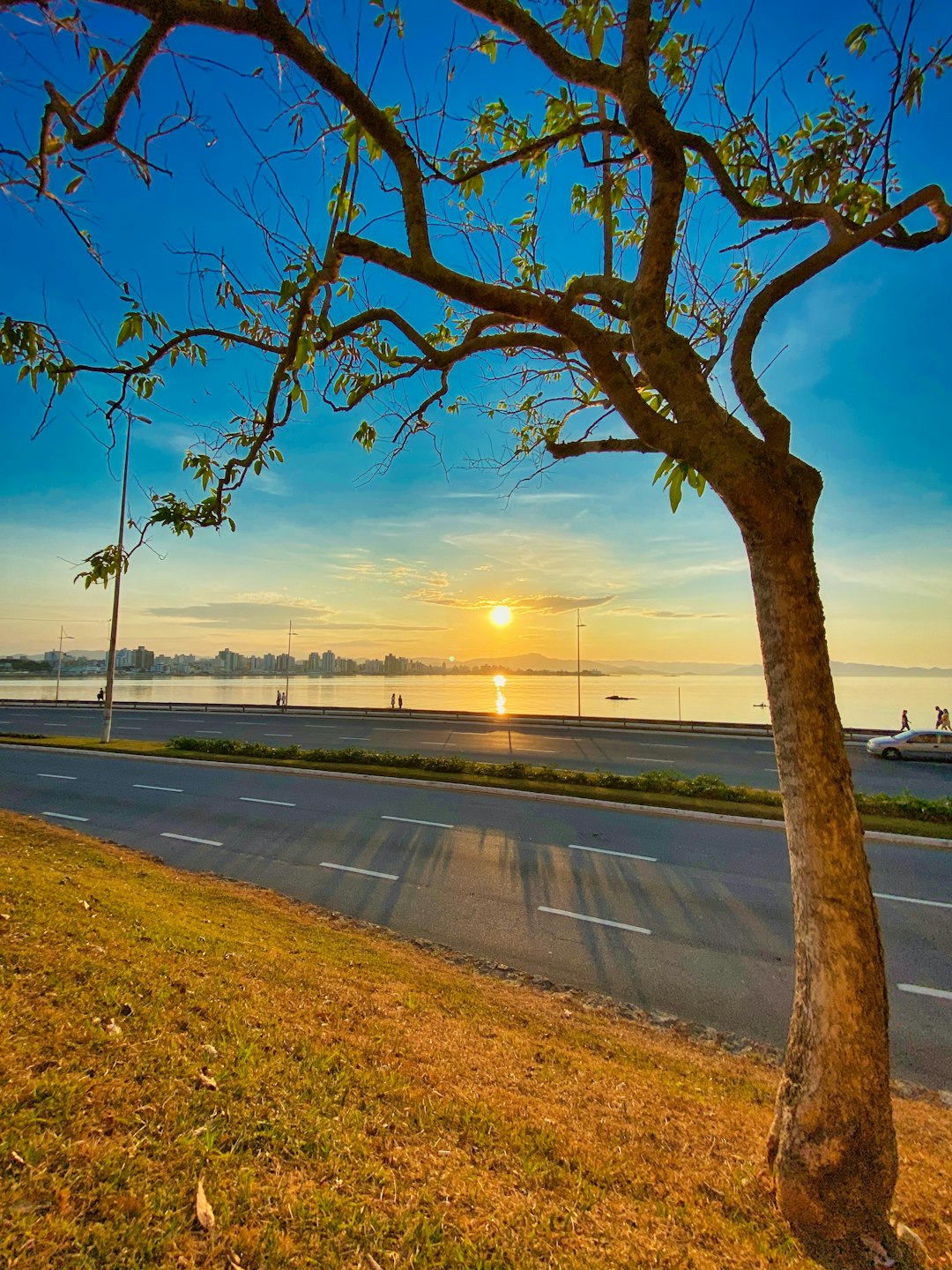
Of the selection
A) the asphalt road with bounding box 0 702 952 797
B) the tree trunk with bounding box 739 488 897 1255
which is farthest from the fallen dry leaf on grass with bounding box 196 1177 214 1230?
the asphalt road with bounding box 0 702 952 797

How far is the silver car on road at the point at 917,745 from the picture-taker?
23672 mm

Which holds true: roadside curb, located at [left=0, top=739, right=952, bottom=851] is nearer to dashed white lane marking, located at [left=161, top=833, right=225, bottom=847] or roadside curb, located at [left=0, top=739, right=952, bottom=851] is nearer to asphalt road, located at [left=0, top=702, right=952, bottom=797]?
asphalt road, located at [left=0, top=702, right=952, bottom=797]

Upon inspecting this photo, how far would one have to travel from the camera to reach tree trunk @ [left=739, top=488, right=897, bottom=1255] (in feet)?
9.35

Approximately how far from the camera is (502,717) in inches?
1528

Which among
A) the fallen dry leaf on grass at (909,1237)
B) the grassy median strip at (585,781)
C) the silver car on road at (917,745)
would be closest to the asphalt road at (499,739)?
the silver car on road at (917,745)

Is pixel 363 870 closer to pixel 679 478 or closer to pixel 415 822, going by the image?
pixel 415 822

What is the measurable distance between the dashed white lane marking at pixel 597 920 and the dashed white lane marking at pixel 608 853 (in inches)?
103

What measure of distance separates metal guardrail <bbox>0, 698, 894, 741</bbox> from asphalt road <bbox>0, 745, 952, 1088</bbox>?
1997cm

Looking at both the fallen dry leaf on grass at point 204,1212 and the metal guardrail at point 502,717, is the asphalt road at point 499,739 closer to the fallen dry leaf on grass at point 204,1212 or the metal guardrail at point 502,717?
the metal guardrail at point 502,717

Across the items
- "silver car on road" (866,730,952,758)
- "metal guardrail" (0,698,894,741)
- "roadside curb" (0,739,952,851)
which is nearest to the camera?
"roadside curb" (0,739,952,851)

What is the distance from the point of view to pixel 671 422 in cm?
315

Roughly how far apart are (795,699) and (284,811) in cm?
1285

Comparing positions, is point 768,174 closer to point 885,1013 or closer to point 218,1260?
Answer: point 885,1013

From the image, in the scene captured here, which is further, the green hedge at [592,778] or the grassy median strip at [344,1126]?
the green hedge at [592,778]
